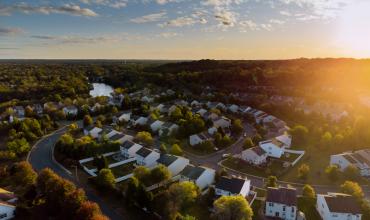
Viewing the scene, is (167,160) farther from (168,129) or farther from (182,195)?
(168,129)

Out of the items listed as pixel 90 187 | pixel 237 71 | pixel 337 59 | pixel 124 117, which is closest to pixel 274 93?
pixel 237 71

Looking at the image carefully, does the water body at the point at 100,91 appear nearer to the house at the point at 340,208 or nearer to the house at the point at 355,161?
the house at the point at 355,161

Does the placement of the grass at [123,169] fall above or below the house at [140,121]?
below

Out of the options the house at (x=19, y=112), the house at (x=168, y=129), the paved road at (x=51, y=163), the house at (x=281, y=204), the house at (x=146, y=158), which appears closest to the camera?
the house at (x=281, y=204)

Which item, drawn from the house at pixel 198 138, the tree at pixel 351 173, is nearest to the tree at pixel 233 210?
the tree at pixel 351 173

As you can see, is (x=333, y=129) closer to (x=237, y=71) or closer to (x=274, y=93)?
(x=274, y=93)

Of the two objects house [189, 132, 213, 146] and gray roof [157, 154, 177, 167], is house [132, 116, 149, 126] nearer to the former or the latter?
house [189, 132, 213, 146]

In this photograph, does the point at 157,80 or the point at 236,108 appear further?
the point at 157,80

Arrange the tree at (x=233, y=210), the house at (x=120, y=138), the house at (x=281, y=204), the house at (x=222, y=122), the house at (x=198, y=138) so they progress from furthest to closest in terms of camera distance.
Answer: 1. the house at (x=222, y=122)
2. the house at (x=198, y=138)
3. the house at (x=120, y=138)
4. the house at (x=281, y=204)
5. the tree at (x=233, y=210)
